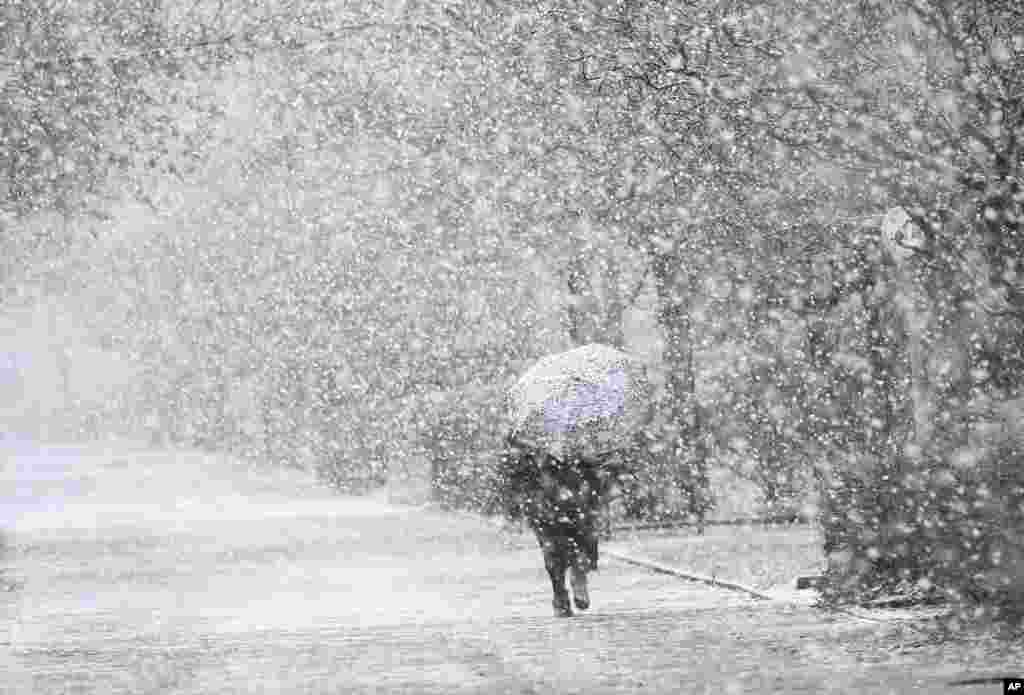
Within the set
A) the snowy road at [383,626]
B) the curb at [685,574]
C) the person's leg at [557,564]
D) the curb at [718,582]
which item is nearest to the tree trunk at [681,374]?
the snowy road at [383,626]

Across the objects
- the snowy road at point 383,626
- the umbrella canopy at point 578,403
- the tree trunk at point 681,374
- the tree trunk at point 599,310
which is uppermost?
the tree trunk at point 599,310

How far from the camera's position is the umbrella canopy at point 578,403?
1628cm

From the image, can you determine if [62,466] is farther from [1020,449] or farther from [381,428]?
[1020,449]

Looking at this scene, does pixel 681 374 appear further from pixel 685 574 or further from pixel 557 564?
pixel 557 564

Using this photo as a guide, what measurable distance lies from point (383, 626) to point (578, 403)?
2564mm

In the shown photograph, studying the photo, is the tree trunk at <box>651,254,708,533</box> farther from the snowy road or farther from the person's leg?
the person's leg

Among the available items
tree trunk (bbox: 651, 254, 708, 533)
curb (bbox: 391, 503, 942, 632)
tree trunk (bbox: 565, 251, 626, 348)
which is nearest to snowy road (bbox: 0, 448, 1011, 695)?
curb (bbox: 391, 503, 942, 632)

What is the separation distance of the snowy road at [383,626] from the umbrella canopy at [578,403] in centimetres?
134

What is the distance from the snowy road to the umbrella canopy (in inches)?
52.7

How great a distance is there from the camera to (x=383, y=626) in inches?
616

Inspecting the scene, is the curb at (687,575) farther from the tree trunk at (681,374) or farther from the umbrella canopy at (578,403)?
the tree trunk at (681,374)

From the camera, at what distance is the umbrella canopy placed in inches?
641

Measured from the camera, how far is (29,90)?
23.2m

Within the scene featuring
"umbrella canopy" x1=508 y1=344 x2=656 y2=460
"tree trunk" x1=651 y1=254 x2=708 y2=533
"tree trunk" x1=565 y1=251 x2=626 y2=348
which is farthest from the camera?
"tree trunk" x1=565 y1=251 x2=626 y2=348
